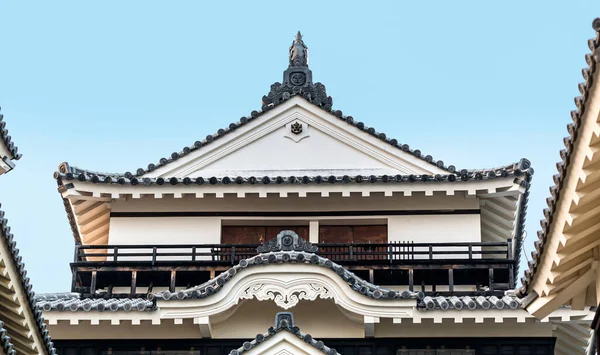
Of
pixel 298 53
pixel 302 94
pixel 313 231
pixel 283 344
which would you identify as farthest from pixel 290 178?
pixel 283 344

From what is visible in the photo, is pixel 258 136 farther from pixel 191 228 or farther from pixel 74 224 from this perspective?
pixel 74 224

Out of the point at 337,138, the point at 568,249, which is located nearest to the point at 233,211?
the point at 337,138

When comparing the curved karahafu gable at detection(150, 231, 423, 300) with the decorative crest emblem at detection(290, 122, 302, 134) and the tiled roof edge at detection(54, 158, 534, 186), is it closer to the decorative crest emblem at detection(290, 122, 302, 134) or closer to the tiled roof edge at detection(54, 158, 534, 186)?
the tiled roof edge at detection(54, 158, 534, 186)

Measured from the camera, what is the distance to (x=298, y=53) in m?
32.1

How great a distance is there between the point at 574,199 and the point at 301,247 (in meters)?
10.7

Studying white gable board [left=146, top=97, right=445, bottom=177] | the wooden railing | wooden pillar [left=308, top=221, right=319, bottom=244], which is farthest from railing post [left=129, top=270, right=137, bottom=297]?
wooden pillar [left=308, top=221, right=319, bottom=244]

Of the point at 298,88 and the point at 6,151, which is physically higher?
the point at 298,88

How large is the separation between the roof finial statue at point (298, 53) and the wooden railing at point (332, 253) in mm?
5191

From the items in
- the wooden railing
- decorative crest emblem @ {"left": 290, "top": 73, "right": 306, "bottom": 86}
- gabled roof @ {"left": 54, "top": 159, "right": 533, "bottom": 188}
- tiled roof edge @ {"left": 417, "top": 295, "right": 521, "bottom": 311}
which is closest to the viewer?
tiled roof edge @ {"left": 417, "top": 295, "right": 521, "bottom": 311}

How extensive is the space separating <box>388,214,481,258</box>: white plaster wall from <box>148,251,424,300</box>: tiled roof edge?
11.3 feet

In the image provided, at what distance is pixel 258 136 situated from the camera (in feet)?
98.5

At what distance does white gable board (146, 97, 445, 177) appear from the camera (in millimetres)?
29484

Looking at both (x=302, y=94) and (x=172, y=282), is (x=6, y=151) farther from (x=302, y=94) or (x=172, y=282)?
(x=302, y=94)

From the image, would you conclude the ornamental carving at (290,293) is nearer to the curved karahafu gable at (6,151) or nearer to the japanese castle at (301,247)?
the japanese castle at (301,247)
